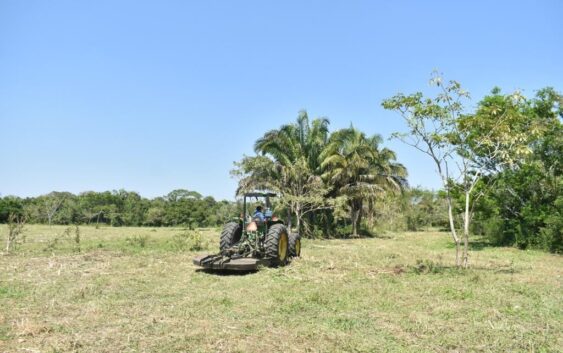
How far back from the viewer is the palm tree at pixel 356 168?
27156mm

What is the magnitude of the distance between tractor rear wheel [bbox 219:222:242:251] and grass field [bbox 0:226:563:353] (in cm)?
111

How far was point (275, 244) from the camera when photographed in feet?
37.4

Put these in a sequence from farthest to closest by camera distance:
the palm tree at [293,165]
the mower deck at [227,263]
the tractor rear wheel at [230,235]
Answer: the palm tree at [293,165] → the tractor rear wheel at [230,235] → the mower deck at [227,263]

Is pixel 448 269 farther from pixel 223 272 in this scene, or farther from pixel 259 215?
pixel 223 272

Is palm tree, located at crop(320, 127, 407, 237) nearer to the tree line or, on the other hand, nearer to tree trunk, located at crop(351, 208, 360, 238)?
tree trunk, located at crop(351, 208, 360, 238)

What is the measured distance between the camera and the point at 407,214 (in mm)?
43719

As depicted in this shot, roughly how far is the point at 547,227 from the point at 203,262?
15.2 m

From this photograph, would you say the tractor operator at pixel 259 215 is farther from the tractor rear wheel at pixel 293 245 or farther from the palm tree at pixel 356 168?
the palm tree at pixel 356 168

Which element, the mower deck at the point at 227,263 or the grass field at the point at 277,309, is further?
the mower deck at the point at 227,263

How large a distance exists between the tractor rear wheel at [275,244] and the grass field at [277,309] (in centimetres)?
38

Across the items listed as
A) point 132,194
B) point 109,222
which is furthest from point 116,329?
point 132,194

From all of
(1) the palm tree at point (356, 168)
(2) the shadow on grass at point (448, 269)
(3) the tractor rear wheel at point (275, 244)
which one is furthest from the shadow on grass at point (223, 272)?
(1) the palm tree at point (356, 168)

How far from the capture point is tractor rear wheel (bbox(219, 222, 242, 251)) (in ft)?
40.5

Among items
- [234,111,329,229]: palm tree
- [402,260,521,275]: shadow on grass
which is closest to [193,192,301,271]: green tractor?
[402,260,521,275]: shadow on grass
